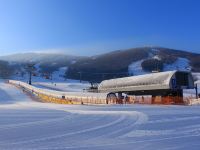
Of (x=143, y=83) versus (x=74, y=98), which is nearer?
(x=143, y=83)

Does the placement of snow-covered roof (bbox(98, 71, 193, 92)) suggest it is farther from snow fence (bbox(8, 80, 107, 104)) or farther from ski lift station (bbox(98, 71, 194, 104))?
snow fence (bbox(8, 80, 107, 104))

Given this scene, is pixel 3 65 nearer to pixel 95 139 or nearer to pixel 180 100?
pixel 180 100

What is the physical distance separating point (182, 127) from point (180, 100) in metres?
26.7

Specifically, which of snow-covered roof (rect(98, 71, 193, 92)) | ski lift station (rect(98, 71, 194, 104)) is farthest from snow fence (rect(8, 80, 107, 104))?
ski lift station (rect(98, 71, 194, 104))

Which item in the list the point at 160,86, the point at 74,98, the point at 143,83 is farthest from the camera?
the point at 74,98

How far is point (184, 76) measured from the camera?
47062mm

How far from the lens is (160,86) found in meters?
45.9

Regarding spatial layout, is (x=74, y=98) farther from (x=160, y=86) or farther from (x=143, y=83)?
(x=160, y=86)

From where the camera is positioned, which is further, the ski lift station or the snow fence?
the snow fence

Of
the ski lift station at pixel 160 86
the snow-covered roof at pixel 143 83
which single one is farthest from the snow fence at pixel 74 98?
the ski lift station at pixel 160 86

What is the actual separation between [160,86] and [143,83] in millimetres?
3848

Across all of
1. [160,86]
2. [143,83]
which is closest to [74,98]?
[143,83]

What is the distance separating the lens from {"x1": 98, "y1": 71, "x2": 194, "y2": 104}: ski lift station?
146ft

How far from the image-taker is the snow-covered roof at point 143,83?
45.5m
